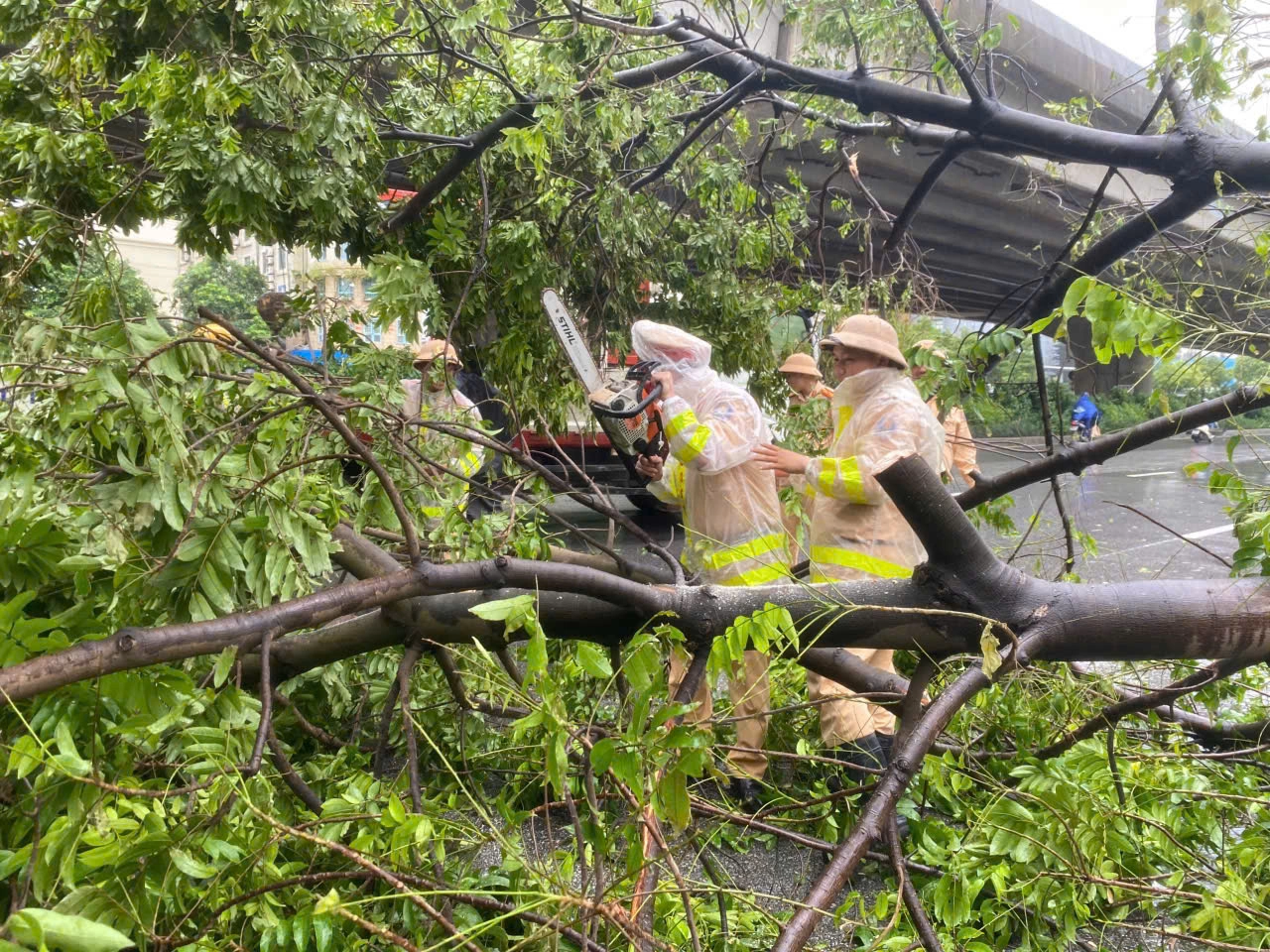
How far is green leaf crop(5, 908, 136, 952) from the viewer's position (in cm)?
71

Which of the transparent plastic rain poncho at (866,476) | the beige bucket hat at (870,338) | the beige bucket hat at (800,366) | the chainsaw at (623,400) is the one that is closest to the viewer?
the transparent plastic rain poncho at (866,476)

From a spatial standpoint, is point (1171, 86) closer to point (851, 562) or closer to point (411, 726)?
point (851, 562)

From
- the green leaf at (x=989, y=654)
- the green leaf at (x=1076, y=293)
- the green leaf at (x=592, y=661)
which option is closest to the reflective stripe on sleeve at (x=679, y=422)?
the green leaf at (x=1076, y=293)

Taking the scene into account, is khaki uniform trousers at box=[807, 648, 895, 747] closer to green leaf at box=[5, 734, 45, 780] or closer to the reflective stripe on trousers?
the reflective stripe on trousers

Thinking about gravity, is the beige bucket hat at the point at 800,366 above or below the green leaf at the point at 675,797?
above

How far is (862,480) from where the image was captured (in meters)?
3.03

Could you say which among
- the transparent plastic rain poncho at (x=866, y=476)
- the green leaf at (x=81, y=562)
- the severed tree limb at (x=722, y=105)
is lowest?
the green leaf at (x=81, y=562)

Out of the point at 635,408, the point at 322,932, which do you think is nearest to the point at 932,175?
the point at 635,408

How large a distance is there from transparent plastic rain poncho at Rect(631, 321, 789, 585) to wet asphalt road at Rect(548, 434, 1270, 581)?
0.42 meters

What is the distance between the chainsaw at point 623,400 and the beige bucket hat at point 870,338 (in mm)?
790

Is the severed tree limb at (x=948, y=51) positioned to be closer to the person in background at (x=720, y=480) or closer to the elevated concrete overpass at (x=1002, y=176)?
the person in background at (x=720, y=480)

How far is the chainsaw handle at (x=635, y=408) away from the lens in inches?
131

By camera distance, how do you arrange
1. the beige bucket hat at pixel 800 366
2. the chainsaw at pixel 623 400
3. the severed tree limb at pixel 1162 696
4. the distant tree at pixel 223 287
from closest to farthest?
the severed tree limb at pixel 1162 696
the chainsaw at pixel 623 400
the beige bucket hat at pixel 800 366
the distant tree at pixel 223 287

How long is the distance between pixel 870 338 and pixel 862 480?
1.92ft
